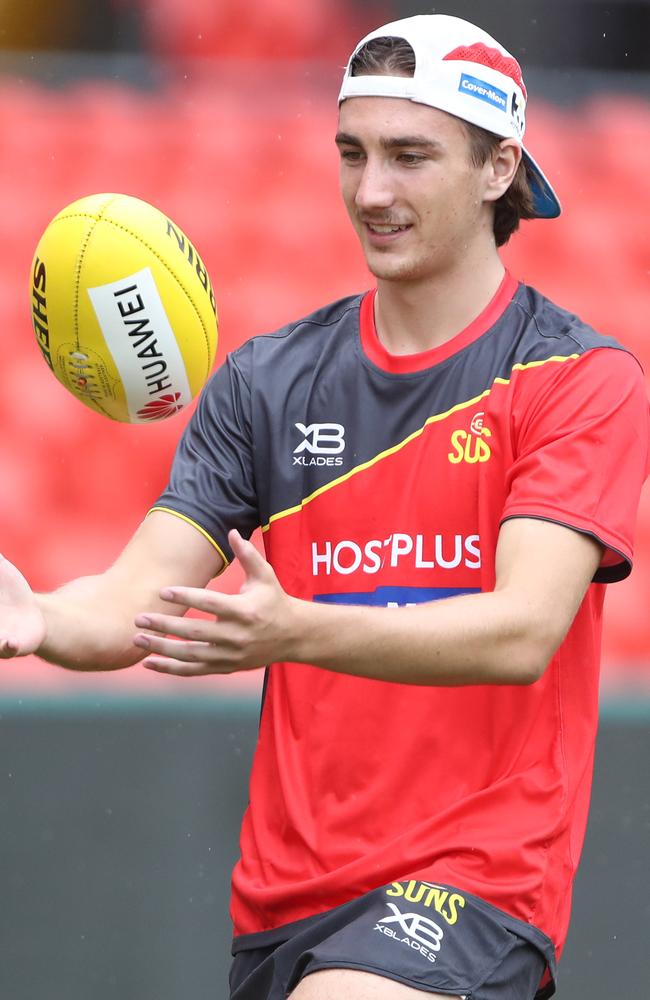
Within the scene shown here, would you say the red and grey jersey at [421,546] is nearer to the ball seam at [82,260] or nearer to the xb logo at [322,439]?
the xb logo at [322,439]

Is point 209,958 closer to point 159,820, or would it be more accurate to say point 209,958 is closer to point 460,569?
point 159,820

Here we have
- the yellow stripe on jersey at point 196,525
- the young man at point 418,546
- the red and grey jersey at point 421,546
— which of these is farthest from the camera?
the yellow stripe on jersey at point 196,525

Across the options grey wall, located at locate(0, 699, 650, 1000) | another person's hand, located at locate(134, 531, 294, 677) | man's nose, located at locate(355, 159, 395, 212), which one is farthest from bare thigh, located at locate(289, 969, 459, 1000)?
grey wall, located at locate(0, 699, 650, 1000)

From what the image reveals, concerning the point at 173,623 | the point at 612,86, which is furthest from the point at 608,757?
the point at 612,86

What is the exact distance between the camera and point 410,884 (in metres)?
2.57

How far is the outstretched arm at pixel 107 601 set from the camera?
7.97 feet

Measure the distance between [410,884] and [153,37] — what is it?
4714 mm

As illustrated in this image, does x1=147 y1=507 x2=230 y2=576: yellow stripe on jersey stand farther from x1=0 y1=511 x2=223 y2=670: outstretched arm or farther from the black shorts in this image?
the black shorts

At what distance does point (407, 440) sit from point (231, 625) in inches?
35.4

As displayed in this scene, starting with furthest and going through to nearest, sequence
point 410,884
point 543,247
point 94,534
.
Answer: point 543,247 → point 94,534 → point 410,884

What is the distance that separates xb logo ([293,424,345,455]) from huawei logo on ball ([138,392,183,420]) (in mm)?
473

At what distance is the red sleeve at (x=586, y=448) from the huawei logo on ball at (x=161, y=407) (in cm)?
87

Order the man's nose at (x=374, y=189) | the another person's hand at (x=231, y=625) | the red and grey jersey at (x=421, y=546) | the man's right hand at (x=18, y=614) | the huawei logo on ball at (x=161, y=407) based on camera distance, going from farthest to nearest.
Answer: the huawei logo on ball at (x=161, y=407) < the man's nose at (x=374, y=189) < the red and grey jersey at (x=421, y=546) < the man's right hand at (x=18, y=614) < the another person's hand at (x=231, y=625)

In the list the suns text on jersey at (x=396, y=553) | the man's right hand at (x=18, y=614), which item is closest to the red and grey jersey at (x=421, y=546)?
the suns text on jersey at (x=396, y=553)
